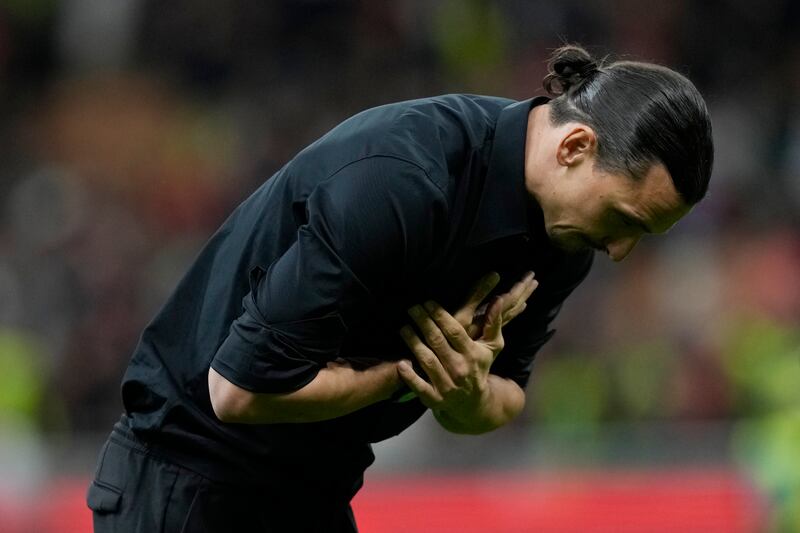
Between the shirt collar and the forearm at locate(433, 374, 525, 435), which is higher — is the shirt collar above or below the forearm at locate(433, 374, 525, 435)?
above

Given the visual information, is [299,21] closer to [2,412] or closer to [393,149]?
[2,412]

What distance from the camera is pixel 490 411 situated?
312 centimetres

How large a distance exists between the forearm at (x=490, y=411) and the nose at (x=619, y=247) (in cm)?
41

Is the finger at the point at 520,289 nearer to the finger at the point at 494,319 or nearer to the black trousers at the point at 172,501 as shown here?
the finger at the point at 494,319

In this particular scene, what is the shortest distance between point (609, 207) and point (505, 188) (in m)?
0.20

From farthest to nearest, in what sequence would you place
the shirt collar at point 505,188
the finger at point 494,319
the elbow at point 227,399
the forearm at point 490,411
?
the forearm at point 490,411, the finger at point 494,319, the shirt collar at point 505,188, the elbow at point 227,399

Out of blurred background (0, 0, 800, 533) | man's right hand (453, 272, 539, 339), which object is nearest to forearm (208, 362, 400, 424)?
man's right hand (453, 272, 539, 339)

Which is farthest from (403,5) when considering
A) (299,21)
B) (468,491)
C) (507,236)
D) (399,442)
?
(507,236)

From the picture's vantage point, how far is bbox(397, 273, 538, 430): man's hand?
2.80 metres

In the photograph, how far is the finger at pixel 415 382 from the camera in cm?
285

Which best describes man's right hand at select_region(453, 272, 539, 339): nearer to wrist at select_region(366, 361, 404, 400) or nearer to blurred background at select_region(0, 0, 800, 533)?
wrist at select_region(366, 361, 404, 400)

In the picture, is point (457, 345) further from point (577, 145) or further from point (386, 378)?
point (577, 145)

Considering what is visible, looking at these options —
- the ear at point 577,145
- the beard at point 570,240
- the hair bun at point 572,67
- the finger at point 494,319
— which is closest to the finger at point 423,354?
the finger at point 494,319

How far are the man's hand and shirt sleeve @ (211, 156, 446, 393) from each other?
20 centimetres
